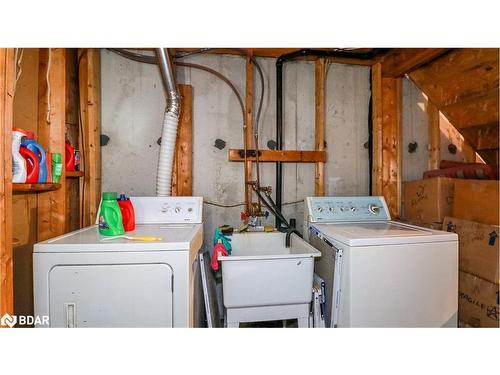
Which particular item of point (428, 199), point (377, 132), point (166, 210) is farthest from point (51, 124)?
point (428, 199)

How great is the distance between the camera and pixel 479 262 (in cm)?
168

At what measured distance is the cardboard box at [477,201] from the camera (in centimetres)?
167

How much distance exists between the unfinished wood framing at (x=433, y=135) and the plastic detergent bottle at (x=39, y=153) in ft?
9.64

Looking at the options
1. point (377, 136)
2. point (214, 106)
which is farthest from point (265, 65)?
point (377, 136)

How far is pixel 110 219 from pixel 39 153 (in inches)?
18.1

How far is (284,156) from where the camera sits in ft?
7.12

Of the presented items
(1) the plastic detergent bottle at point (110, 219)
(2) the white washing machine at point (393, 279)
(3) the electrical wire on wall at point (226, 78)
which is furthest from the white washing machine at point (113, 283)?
(3) the electrical wire on wall at point (226, 78)

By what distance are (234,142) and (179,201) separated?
722mm

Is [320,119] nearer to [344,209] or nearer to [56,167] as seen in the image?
[344,209]

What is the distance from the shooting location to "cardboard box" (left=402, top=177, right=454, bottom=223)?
1.96m

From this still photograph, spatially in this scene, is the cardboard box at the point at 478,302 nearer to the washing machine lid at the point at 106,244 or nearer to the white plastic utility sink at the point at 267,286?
the white plastic utility sink at the point at 267,286

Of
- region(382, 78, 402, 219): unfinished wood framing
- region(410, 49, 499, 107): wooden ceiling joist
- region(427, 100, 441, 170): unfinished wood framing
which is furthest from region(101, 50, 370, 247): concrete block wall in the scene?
region(427, 100, 441, 170): unfinished wood framing
